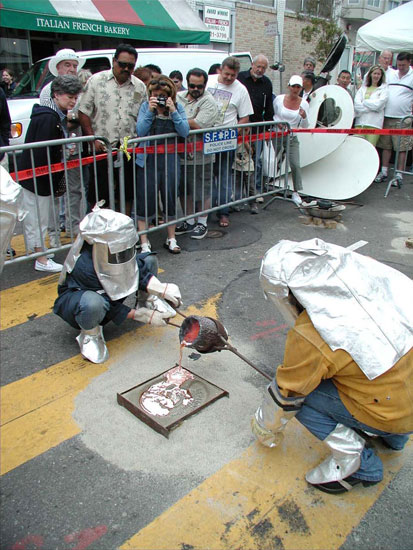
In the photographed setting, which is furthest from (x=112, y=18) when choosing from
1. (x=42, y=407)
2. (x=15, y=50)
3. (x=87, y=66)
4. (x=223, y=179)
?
(x=42, y=407)

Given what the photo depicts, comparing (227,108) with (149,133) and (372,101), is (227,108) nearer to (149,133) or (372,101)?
(149,133)

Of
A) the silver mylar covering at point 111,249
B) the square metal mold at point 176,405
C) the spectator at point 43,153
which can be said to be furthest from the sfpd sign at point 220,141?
the square metal mold at point 176,405

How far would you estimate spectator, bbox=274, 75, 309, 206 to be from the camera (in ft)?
22.9

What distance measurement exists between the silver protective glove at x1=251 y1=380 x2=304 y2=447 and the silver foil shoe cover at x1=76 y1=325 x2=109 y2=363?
4.22ft

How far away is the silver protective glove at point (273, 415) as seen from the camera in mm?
2363

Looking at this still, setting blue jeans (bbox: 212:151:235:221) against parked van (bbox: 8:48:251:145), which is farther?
parked van (bbox: 8:48:251:145)

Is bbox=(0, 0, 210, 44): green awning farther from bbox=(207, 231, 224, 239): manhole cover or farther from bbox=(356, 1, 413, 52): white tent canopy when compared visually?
bbox=(207, 231, 224, 239): manhole cover

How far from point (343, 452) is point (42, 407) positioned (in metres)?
1.73

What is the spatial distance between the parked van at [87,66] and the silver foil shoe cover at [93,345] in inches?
218

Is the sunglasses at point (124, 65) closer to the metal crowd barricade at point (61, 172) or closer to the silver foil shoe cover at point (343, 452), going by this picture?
the metal crowd barricade at point (61, 172)

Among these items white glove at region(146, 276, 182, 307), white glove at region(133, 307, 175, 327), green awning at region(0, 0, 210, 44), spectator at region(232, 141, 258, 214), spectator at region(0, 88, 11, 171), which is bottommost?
white glove at region(133, 307, 175, 327)

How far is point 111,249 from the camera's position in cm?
324

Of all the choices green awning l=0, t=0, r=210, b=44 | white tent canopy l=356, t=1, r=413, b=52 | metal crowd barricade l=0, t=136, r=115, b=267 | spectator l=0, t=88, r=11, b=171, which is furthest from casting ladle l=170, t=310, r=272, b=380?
white tent canopy l=356, t=1, r=413, b=52

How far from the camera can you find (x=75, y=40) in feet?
52.0
